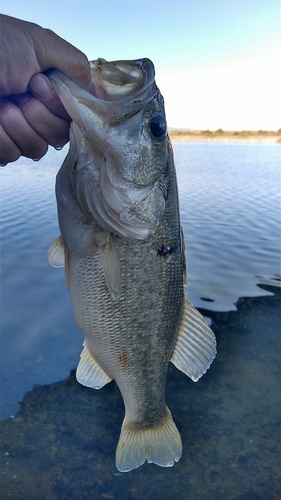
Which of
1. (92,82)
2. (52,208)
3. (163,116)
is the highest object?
(92,82)

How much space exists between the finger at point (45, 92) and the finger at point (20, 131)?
158 mm

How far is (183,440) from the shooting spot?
288 centimetres

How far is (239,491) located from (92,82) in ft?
9.66

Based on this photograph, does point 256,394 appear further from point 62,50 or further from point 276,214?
point 276,214

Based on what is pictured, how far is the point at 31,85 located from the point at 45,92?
0.23 feet

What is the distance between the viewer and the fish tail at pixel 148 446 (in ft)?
7.82

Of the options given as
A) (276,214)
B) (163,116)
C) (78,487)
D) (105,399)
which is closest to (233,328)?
(105,399)

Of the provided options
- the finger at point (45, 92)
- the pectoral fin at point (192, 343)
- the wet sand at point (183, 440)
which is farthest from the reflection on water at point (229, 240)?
the finger at point (45, 92)

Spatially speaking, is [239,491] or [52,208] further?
[52,208]

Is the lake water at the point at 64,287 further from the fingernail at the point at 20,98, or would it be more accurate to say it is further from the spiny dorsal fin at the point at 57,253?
the fingernail at the point at 20,98

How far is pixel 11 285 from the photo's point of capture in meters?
5.53

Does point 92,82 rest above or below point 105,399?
above

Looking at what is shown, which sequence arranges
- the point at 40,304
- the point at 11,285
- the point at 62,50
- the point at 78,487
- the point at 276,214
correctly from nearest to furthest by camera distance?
1. the point at 62,50
2. the point at 78,487
3. the point at 40,304
4. the point at 11,285
5. the point at 276,214

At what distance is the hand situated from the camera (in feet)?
5.16
